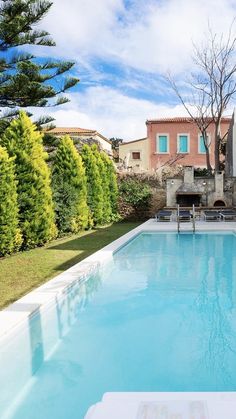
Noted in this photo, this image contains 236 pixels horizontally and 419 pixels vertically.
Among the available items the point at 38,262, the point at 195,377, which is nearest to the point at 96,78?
the point at 38,262

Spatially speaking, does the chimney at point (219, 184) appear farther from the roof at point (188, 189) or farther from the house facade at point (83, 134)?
the house facade at point (83, 134)

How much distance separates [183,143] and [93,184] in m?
16.3

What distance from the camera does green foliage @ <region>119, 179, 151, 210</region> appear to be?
18.5 meters

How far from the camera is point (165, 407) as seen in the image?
1417 mm

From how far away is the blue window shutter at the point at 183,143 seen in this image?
96.5 ft

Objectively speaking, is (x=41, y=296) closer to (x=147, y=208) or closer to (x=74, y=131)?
(x=147, y=208)

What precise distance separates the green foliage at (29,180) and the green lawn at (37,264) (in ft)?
1.60

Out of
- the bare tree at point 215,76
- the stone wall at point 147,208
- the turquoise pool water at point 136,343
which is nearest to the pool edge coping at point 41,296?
the turquoise pool water at point 136,343

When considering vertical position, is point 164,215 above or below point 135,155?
below

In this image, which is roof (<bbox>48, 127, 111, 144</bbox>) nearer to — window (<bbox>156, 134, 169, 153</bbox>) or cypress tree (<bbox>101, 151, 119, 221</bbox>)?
window (<bbox>156, 134, 169, 153</bbox>)

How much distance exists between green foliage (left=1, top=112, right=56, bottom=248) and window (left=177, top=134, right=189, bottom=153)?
68.9ft

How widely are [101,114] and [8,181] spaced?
18.2 metres

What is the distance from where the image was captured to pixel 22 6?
36.4 ft

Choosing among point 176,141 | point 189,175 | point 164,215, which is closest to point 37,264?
point 164,215
